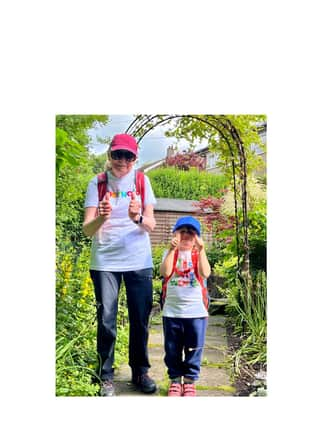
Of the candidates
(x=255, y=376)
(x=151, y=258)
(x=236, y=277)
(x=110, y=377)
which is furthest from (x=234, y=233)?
(x=110, y=377)

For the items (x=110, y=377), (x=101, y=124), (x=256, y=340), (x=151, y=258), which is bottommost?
(x=110, y=377)

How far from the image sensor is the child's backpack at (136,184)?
436 cm

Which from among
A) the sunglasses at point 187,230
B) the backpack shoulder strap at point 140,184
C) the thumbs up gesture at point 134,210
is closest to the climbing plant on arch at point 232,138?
the backpack shoulder strap at point 140,184

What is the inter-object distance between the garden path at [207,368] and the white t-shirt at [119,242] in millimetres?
520

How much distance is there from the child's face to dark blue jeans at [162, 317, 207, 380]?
1.82 ft

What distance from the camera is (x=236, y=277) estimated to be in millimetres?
4449

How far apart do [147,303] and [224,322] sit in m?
0.62

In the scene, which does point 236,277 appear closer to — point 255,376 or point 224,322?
point 224,322

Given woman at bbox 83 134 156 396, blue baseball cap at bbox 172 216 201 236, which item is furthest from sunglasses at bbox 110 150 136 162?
blue baseball cap at bbox 172 216 201 236

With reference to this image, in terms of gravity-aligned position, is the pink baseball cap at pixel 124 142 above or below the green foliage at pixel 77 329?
above

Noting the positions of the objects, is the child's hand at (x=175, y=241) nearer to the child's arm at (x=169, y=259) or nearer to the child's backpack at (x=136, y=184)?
the child's arm at (x=169, y=259)

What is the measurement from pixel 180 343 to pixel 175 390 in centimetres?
36

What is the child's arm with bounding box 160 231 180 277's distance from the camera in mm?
4332

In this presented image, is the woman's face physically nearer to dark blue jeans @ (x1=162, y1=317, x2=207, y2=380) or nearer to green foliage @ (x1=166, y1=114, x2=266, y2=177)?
green foliage @ (x1=166, y1=114, x2=266, y2=177)
